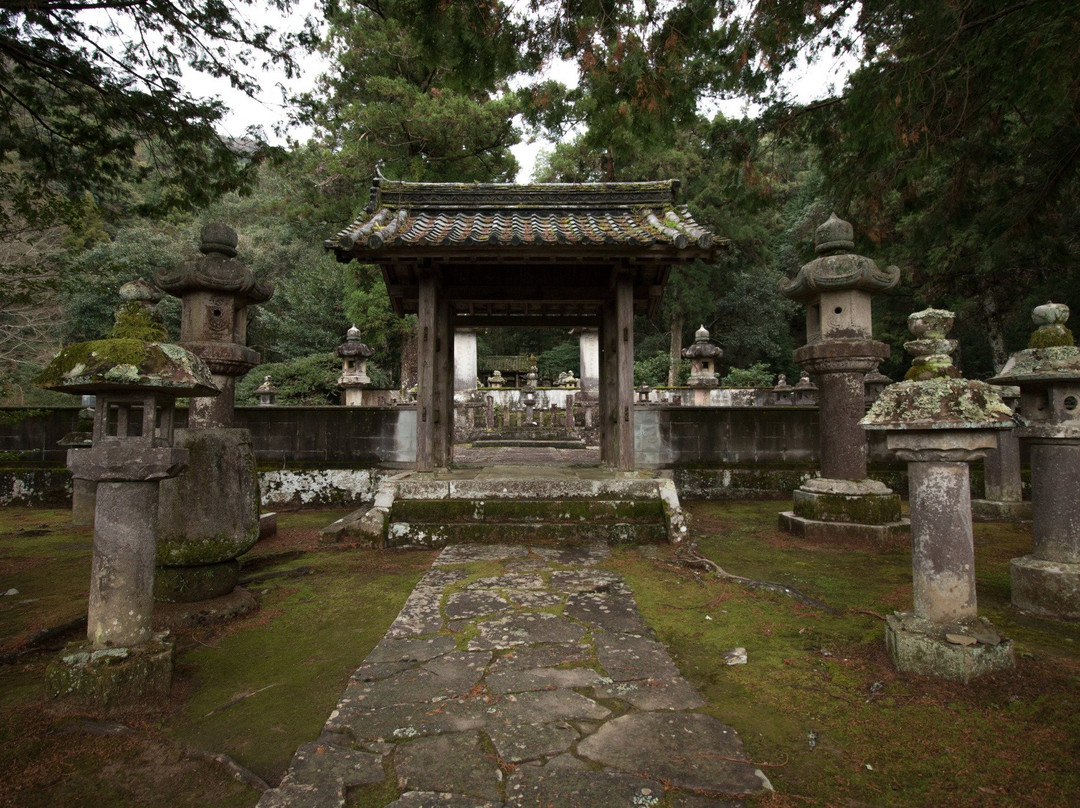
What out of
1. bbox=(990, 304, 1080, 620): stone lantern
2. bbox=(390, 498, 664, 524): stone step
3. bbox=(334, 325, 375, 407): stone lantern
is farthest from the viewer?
bbox=(334, 325, 375, 407): stone lantern

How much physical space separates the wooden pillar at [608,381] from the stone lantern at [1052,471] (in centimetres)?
430

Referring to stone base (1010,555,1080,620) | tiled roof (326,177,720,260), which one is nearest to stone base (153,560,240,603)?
tiled roof (326,177,720,260)

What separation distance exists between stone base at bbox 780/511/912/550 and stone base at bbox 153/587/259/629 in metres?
5.62

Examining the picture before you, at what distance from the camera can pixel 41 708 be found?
2660mm

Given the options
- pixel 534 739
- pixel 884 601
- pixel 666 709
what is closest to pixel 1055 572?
pixel 884 601

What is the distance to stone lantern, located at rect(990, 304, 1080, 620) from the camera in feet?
12.7

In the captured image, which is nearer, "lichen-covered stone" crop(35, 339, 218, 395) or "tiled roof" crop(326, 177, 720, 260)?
"lichen-covered stone" crop(35, 339, 218, 395)

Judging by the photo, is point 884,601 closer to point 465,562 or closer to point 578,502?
point 578,502

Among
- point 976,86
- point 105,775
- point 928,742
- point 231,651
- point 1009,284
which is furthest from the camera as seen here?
point 1009,284

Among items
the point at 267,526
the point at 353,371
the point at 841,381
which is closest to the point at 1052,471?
the point at 841,381

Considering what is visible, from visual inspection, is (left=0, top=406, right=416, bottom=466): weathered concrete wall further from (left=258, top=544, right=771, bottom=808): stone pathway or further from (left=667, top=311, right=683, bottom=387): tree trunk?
(left=667, top=311, right=683, bottom=387): tree trunk

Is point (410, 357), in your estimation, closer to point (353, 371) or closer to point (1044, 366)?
point (353, 371)

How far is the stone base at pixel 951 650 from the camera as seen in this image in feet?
9.45

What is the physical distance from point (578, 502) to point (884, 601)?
3.11 m
